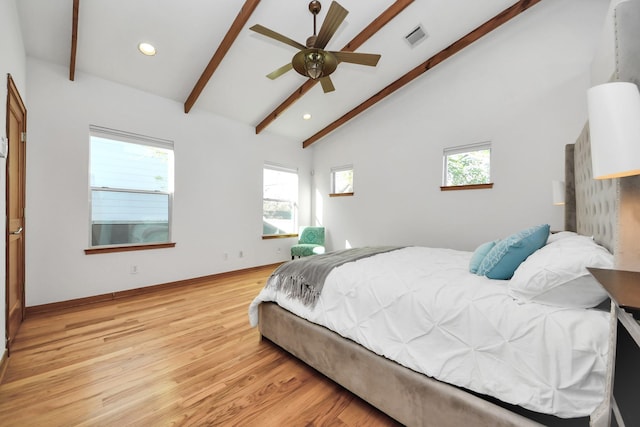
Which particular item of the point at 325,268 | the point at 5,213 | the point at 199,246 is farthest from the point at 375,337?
the point at 199,246

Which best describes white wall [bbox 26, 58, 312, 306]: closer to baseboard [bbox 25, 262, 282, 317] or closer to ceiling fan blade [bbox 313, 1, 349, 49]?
baseboard [bbox 25, 262, 282, 317]

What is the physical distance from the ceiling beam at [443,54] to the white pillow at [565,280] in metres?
3.14

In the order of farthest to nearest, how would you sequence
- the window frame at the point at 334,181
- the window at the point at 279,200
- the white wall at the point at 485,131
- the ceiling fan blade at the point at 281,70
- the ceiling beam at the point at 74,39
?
the window at the point at 279,200 → the window frame at the point at 334,181 → the white wall at the point at 485,131 → the ceiling fan blade at the point at 281,70 → the ceiling beam at the point at 74,39

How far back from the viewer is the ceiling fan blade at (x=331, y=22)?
6.03ft

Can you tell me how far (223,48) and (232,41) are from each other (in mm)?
163

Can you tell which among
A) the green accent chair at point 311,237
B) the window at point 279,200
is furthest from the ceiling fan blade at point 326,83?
the green accent chair at point 311,237

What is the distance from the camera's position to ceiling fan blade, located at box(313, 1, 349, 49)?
72.4 inches

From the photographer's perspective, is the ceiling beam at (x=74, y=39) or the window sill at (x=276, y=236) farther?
the window sill at (x=276, y=236)

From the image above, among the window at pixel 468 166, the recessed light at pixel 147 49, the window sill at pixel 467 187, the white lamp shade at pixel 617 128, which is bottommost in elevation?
the white lamp shade at pixel 617 128

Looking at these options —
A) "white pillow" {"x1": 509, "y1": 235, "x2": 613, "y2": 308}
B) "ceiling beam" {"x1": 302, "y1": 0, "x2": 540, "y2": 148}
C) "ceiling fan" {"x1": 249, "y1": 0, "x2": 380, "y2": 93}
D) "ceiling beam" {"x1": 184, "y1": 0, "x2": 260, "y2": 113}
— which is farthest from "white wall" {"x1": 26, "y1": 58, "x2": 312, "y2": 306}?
"white pillow" {"x1": 509, "y1": 235, "x2": 613, "y2": 308}

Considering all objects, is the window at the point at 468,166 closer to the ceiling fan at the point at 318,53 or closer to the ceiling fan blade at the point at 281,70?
the ceiling fan at the point at 318,53

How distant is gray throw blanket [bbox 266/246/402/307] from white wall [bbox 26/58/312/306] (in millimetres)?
2359

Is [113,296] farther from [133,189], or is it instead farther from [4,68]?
[4,68]

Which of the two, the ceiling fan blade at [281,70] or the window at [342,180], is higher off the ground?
the ceiling fan blade at [281,70]
